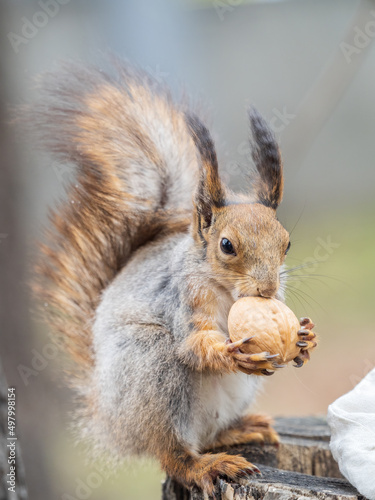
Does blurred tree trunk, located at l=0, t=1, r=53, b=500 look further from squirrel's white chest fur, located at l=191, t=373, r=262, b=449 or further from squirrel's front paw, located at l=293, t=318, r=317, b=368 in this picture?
squirrel's front paw, located at l=293, t=318, r=317, b=368

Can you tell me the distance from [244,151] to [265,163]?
246mm

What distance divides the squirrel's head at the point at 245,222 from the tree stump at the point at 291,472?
41 cm

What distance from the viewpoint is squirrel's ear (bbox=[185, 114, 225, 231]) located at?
127 centimetres

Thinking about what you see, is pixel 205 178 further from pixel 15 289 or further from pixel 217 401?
pixel 15 289

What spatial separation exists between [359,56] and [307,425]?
64.5 inches

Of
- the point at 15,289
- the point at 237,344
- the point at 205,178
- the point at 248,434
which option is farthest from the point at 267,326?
the point at 15,289

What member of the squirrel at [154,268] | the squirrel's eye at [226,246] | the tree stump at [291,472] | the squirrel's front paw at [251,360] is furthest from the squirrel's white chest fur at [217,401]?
the squirrel's eye at [226,246]

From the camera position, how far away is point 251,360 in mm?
1171

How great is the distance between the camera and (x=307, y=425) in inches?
76.1

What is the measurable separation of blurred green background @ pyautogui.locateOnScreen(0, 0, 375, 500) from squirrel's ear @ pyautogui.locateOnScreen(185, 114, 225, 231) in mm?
156

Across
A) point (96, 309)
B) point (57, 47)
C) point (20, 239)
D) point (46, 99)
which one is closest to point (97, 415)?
point (96, 309)

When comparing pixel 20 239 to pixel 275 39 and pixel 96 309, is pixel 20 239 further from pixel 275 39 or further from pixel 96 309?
pixel 275 39

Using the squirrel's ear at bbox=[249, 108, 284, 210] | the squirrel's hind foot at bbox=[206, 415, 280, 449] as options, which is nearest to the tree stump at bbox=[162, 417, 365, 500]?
the squirrel's hind foot at bbox=[206, 415, 280, 449]

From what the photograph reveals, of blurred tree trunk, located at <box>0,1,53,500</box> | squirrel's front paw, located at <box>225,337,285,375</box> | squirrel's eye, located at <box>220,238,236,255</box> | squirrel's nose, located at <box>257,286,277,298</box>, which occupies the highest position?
squirrel's eye, located at <box>220,238,236,255</box>
